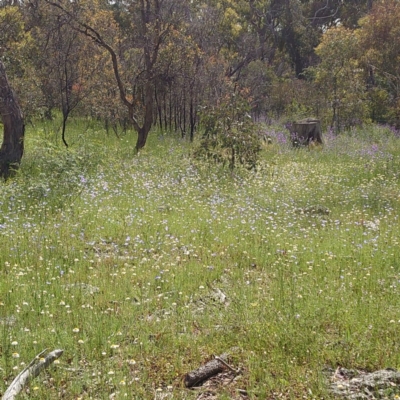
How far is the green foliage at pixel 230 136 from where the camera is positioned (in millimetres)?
11305

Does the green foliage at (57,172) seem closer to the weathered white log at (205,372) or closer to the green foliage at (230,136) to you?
the green foliage at (230,136)

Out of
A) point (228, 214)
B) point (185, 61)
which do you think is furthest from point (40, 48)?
point (228, 214)

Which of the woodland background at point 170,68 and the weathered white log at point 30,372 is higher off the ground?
the woodland background at point 170,68

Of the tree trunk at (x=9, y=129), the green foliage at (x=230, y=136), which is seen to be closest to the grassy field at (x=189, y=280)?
the tree trunk at (x=9, y=129)

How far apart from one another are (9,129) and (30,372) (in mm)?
7972

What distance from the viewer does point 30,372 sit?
3143 millimetres

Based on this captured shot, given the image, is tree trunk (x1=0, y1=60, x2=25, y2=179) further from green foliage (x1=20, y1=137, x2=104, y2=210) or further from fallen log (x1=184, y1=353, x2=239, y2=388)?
fallen log (x1=184, y1=353, x2=239, y2=388)

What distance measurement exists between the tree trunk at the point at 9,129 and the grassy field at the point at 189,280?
55 centimetres

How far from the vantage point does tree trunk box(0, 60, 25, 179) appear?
9875mm

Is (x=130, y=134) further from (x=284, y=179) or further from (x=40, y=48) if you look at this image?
(x=284, y=179)

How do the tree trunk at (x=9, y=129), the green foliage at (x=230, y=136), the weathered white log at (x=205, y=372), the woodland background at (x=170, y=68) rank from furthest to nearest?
the woodland background at (x=170, y=68), the green foliage at (x=230, y=136), the tree trunk at (x=9, y=129), the weathered white log at (x=205, y=372)

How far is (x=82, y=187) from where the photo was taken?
8508 millimetres

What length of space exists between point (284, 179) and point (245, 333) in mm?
6878

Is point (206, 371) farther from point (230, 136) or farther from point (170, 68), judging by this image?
point (170, 68)
